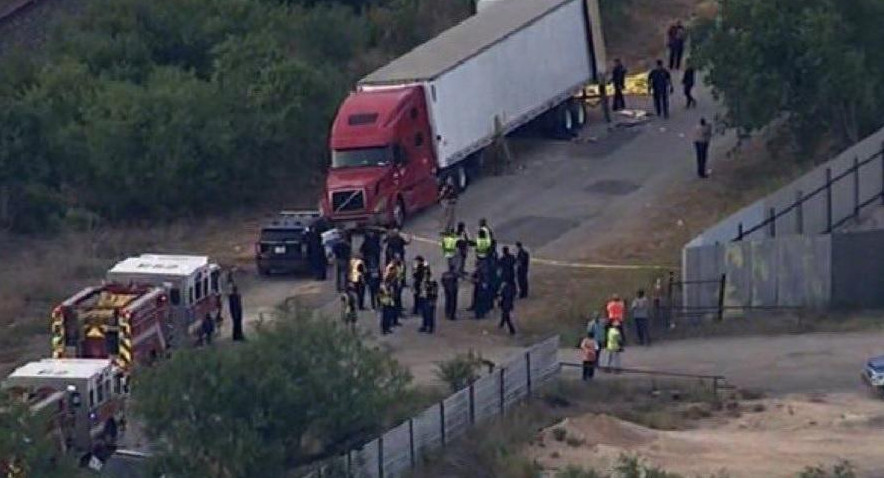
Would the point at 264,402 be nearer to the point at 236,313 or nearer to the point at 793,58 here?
the point at 236,313

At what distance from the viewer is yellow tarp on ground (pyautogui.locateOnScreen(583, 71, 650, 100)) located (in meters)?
66.9

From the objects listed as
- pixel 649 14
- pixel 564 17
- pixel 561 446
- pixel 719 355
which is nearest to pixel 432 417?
pixel 561 446

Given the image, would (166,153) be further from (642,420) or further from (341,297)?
(642,420)

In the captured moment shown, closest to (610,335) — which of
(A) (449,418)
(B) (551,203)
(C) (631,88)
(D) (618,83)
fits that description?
(A) (449,418)

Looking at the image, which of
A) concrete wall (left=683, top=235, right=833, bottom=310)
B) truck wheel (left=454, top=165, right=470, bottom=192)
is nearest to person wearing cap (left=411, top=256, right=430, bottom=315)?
concrete wall (left=683, top=235, right=833, bottom=310)

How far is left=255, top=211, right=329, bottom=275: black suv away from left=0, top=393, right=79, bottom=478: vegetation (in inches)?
568

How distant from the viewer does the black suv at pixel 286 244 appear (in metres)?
54.9

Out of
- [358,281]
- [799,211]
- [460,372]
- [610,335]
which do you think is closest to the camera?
[460,372]

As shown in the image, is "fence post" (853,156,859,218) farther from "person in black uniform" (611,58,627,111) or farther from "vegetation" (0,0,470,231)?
"vegetation" (0,0,470,231)

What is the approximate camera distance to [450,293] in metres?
51.8

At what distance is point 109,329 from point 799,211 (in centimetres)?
1368

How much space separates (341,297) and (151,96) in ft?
31.1

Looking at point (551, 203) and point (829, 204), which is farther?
point (551, 203)

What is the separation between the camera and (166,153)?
59625 mm
